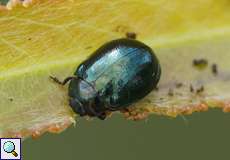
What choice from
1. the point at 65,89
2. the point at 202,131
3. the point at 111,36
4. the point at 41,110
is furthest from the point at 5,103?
the point at 202,131

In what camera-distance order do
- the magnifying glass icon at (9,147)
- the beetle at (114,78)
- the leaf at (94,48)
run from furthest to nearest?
the beetle at (114,78)
the magnifying glass icon at (9,147)
the leaf at (94,48)

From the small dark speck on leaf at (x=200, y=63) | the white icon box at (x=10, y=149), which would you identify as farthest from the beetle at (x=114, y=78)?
the white icon box at (x=10, y=149)

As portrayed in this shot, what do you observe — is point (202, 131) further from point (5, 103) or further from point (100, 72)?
point (5, 103)

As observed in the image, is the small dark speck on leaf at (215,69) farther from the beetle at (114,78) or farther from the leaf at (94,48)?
the beetle at (114,78)

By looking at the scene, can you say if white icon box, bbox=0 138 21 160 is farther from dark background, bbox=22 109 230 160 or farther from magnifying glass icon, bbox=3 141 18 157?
dark background, bbox=22 109 230 160

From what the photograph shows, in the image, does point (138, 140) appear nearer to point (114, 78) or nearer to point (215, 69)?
point (114, 78)

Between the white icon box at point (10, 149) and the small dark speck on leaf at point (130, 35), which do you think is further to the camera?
the small dark speck on leaf at point (130, 35)

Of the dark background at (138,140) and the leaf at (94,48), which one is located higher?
the leaf at (94,48)
